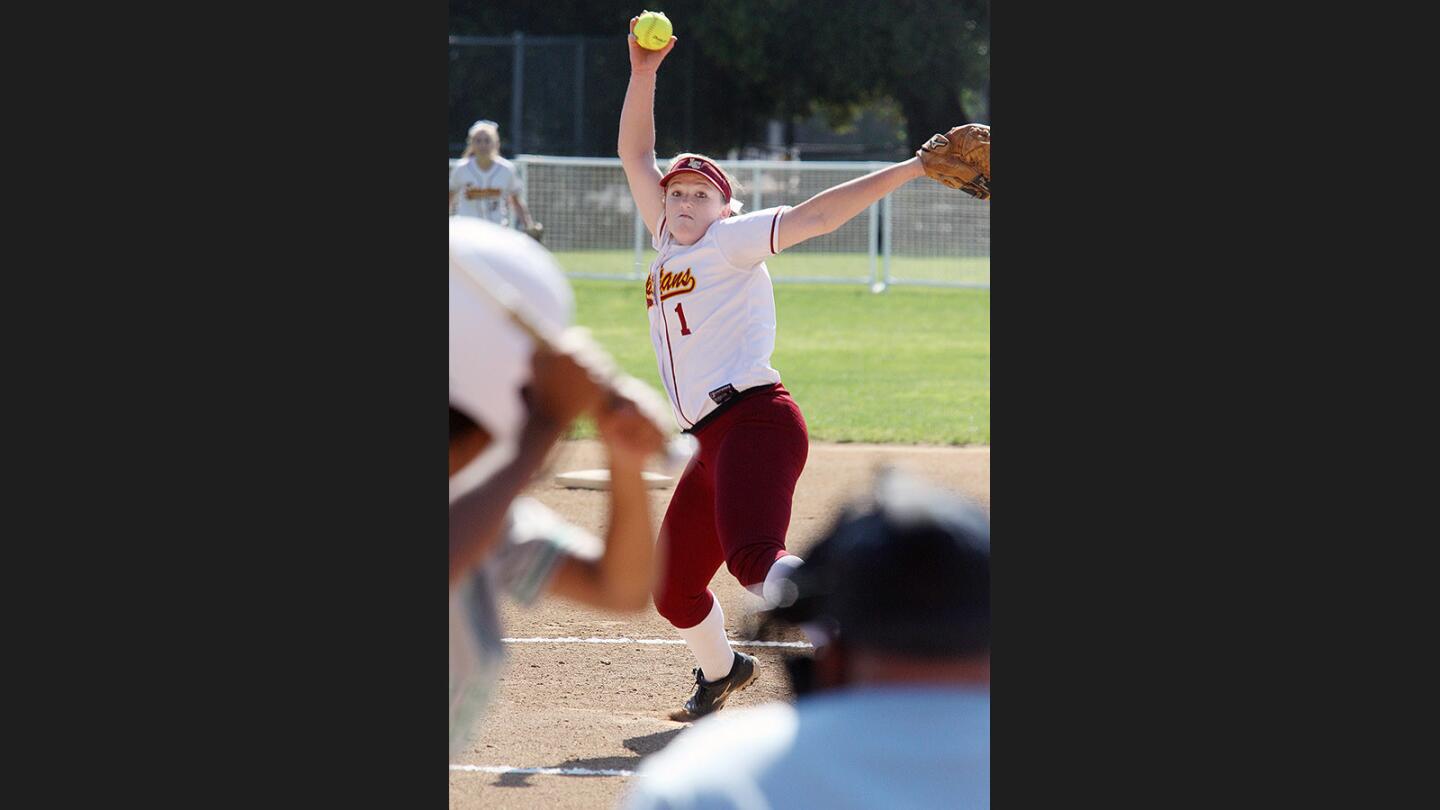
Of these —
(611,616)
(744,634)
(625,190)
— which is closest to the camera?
(744,634)

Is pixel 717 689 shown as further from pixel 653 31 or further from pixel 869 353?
pixel 869 353

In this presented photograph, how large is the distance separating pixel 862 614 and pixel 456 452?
0.72m

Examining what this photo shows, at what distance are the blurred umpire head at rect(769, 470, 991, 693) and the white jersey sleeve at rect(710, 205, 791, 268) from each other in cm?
230

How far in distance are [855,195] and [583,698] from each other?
6.33 ft

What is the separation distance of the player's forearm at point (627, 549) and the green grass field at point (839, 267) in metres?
16.8

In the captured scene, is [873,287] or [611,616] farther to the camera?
[873,287]

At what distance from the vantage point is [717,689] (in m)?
4.49

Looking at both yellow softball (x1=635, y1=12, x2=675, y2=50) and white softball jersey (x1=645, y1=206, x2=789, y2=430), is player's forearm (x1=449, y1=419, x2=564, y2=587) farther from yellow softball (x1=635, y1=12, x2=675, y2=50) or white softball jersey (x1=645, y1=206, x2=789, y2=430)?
yellow softball (x1=635, y1=12, x2=675, y2=50)

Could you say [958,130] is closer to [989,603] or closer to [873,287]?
[989,603]

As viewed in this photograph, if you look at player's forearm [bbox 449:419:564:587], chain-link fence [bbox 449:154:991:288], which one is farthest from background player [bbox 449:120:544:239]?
player's forearm [bbox 449:419:564:587]

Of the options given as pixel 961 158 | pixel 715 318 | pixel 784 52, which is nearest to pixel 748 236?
pixel 715 318

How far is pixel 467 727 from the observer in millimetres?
2590

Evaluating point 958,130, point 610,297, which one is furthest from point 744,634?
point 610,297

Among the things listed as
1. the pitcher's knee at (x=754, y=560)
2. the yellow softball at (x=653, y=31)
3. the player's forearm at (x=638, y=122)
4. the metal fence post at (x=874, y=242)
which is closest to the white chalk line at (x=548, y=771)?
the pitcher's knee at (x=754, y=560)
